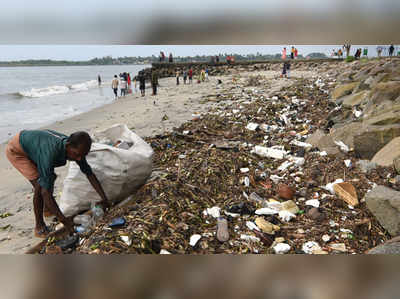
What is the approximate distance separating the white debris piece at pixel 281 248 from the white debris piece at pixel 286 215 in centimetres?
39

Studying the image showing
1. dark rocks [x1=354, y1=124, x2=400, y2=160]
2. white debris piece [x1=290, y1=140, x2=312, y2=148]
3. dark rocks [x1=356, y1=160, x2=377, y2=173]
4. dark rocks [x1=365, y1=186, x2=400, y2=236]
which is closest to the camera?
dark rocks [x1=365, y1=186, x2=400, y2=236]

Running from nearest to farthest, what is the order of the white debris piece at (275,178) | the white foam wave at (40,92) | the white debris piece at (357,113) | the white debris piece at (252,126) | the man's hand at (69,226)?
the man's hand at (69,226), the white debris piece at (275,178), the white debris piece at (357,113), the white debris piece at (252,126), the white foam wave at (40,92)

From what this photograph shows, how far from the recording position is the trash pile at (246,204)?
208 cm

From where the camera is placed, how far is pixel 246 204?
2.71 meters

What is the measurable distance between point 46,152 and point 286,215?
2252 millimetres

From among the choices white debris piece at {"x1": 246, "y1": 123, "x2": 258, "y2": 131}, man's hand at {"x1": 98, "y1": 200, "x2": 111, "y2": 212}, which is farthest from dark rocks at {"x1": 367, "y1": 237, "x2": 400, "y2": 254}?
white debris piece at {"x1": 246, "y1": 123, "x2": 258, "y2": 131}

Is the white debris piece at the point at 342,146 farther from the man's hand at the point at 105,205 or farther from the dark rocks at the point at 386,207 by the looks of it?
the man's hand at the point at 105,205

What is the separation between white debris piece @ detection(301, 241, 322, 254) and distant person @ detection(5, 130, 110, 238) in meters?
1.86

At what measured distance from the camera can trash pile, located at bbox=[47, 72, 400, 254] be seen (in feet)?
6.83

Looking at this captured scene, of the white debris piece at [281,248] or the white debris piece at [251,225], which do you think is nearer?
the white debris piece at [281,248]

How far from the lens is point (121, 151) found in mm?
2584

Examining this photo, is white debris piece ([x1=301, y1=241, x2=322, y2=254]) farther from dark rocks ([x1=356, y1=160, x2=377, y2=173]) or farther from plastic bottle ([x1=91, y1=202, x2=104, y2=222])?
plastic bottle ([x1=91, y1=202, x2=104, y2=222])

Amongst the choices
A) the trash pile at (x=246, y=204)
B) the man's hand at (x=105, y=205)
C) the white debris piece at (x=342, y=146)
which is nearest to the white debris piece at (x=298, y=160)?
the trash pile at (x=246, y=204)
